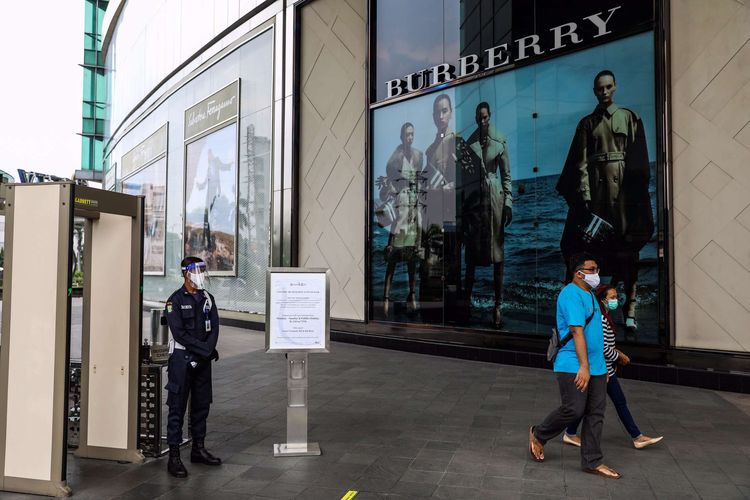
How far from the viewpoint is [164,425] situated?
548cm

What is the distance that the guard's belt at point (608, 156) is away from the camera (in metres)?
9.37

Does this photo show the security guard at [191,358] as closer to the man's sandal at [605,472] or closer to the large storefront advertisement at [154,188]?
the man's sandal at [605,472]

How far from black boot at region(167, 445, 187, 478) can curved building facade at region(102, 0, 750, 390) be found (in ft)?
22.4

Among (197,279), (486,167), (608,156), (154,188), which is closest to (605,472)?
(197,279)

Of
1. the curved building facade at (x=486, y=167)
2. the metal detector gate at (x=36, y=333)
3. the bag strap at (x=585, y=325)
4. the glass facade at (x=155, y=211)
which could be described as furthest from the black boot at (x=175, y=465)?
the glass facade at (x=155, y=211)

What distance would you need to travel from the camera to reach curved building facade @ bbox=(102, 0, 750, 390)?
8.59 meters

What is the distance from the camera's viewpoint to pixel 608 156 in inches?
373

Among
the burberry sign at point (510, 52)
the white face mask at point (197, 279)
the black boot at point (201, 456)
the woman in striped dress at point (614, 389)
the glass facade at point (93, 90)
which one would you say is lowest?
the black boot at point (201, 456)

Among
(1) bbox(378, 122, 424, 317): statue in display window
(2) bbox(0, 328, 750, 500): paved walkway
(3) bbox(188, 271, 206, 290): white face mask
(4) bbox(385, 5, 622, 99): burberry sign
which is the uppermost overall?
(4) bbox(385, 5, 622, 99): burberry sign

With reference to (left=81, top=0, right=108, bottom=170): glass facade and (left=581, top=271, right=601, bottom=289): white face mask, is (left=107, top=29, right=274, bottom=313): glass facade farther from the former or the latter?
(left=81, top=0, right=108, bottom=170): glass facade

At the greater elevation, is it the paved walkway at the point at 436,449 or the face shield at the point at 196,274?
the face shield at the point at 196,274

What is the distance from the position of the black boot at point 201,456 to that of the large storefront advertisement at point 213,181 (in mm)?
13180

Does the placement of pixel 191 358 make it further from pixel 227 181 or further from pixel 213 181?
pixel 213 181

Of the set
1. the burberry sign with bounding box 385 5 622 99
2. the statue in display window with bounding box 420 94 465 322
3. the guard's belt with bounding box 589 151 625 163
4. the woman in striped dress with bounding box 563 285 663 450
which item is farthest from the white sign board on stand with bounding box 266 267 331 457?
the burberry sign with bounding box 385 5 622 99
